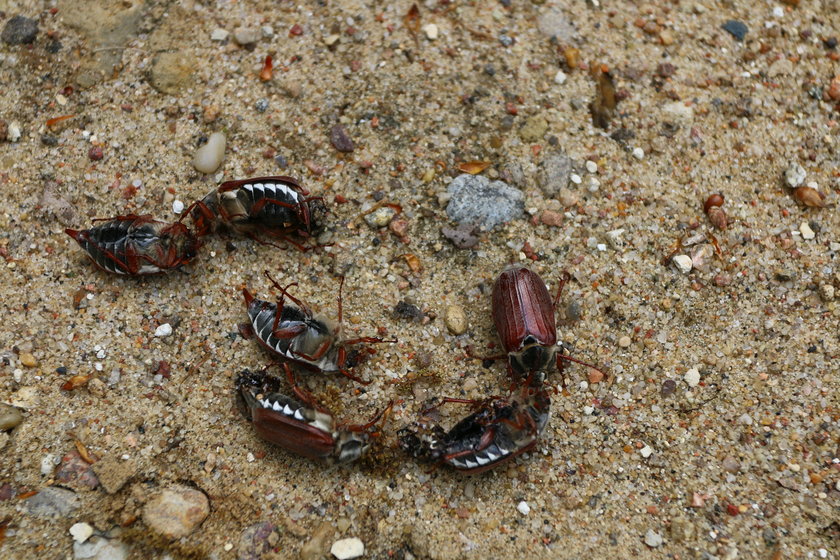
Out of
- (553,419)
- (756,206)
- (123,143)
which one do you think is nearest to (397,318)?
(553,419)

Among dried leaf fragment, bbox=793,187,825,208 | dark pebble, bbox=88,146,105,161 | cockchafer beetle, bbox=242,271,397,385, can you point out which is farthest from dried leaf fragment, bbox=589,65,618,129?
dark pebble, bbox=88,146,105,161

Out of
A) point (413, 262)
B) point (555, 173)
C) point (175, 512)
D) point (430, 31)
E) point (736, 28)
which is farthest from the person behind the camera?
point (736, 28)

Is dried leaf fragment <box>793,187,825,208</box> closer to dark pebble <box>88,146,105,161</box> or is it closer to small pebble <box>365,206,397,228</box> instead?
small pebble <box>365,206,397,228</box>

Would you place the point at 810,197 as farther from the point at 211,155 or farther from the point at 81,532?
the point at 81,532

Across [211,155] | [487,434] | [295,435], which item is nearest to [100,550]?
[295,435]

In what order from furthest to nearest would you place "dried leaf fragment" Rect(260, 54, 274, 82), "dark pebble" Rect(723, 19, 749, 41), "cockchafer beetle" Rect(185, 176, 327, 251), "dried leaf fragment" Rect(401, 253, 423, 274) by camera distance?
"dark pebble" Rect(723, 19, 749, 41) → "dried leaf fragment" Rect(260, 54, 274, 82) → "dried leaf fragment" Rect(401, 253, 423, 274) → "cockchafer beetle" Rect(185, 176, 327, 251)
